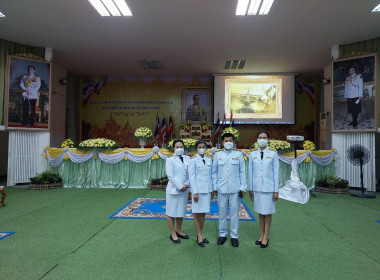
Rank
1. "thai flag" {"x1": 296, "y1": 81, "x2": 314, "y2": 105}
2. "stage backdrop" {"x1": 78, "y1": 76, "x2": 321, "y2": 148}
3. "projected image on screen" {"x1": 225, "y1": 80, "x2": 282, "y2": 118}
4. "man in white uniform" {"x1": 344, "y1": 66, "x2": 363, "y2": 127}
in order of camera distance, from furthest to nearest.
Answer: "stage backdrop" {"x1": 78, "y1": 76, "x2": 321, "y2": 148} < "thai flag" {"x1": 296, "y1": 81, "x2": 314, "y2": 105} < "projected image on screen" {"x1": 225, "y1": 80, "x2": 282, "y2": 118} < "man in white uniform" {"x1": 344, "y1": 66, "x2": 363, "y2": 127}

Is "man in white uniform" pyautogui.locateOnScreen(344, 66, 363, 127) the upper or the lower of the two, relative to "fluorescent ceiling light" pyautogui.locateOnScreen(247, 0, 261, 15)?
lower

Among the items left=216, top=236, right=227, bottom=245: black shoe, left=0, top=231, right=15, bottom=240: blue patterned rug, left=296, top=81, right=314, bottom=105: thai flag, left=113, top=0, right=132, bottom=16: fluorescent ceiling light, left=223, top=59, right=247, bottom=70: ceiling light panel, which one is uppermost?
left=113, top=0, right=132, bottom=16: fluorescent ceiling light

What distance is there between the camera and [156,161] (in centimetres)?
743

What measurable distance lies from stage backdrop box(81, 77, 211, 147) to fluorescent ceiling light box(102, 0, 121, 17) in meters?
5.85

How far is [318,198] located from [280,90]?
Result: 239 inches

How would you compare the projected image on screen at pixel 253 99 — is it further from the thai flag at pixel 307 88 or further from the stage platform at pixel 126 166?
the stage platform at pixel 126 166

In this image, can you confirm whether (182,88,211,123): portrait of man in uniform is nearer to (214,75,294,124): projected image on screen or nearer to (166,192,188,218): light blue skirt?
(214,75,294,124): projected image on screen

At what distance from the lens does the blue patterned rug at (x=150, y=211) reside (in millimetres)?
4570

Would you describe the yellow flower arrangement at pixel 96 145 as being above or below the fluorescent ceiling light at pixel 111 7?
below

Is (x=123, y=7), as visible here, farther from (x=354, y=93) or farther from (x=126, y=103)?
(x=354, y=93)

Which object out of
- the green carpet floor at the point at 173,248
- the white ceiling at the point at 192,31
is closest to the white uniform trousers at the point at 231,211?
the green carpet floor at the point at 173,248

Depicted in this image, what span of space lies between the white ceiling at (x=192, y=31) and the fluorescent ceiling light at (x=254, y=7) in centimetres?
25

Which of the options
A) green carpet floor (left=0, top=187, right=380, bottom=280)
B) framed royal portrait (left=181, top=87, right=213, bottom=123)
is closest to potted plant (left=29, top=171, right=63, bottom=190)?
green carpet floor (left=0, top=187, right=380, bottom=280)

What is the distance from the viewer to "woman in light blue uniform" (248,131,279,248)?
10.8 feet
